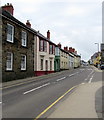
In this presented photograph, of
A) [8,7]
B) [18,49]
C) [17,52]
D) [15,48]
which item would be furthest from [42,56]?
[8,7]

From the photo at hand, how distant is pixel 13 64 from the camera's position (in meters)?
19.9

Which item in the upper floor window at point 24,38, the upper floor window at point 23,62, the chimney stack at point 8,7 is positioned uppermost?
the chimney stack at point 8,7

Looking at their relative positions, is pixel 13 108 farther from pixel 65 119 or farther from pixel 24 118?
pixel 65 119

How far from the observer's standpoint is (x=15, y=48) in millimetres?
20672

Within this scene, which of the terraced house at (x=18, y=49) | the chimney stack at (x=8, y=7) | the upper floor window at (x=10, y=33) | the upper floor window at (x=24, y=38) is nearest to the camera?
the terraced house at (x=18, y=49)

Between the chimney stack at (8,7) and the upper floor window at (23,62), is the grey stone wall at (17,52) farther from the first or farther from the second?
the chimney stack at (8,7)

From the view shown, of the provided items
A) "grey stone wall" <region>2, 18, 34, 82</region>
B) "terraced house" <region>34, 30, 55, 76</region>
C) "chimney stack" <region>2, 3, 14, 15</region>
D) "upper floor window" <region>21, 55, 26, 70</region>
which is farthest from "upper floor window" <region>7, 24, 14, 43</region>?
"terraced house" <region>34, 30, 55, 76</region>

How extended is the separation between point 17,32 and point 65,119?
17.4 m

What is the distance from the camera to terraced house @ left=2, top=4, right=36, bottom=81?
1845cm

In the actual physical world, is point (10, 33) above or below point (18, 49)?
above

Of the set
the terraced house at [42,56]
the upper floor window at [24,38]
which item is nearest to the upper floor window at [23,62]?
the upper floor window at [24,38]

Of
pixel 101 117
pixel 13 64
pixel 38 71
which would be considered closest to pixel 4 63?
pixel 13 64

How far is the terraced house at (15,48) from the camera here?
1845cm

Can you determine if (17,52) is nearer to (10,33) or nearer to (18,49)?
(18,49)
